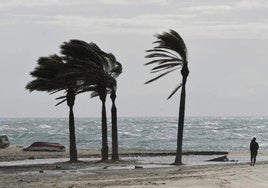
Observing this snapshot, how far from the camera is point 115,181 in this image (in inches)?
997

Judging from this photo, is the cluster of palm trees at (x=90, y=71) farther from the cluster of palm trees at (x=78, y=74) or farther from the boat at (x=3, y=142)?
the boat at (x=3, y=142)

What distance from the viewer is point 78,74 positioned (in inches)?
1539

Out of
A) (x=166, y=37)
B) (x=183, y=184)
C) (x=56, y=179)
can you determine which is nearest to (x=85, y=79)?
(x=166, y=37)

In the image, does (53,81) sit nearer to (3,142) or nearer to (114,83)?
(114,83)

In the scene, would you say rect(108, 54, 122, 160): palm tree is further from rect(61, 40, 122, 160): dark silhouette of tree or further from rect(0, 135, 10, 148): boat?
rect(0, 135, 10, 148): boat

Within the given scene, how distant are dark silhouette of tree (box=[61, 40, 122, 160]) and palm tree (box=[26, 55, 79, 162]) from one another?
2.45 ft

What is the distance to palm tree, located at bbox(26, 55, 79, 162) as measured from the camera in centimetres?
4016

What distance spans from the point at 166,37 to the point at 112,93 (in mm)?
6231

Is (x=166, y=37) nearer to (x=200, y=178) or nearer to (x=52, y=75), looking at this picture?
(x=52, y=75)

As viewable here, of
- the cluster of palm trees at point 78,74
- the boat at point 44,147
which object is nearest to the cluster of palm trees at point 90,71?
the cluster of palm trees at point 78,74

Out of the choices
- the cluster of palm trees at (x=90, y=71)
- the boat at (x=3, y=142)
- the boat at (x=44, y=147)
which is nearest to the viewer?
the cluster of palm trees at (x=90, y=71)

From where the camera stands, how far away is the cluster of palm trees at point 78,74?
39.5 metres

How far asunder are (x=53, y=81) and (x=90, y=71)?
2.79m

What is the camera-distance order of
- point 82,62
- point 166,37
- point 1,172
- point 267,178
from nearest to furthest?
1. point 267,178
2. point 1,172
3. point 166,37
4. point 82,62
